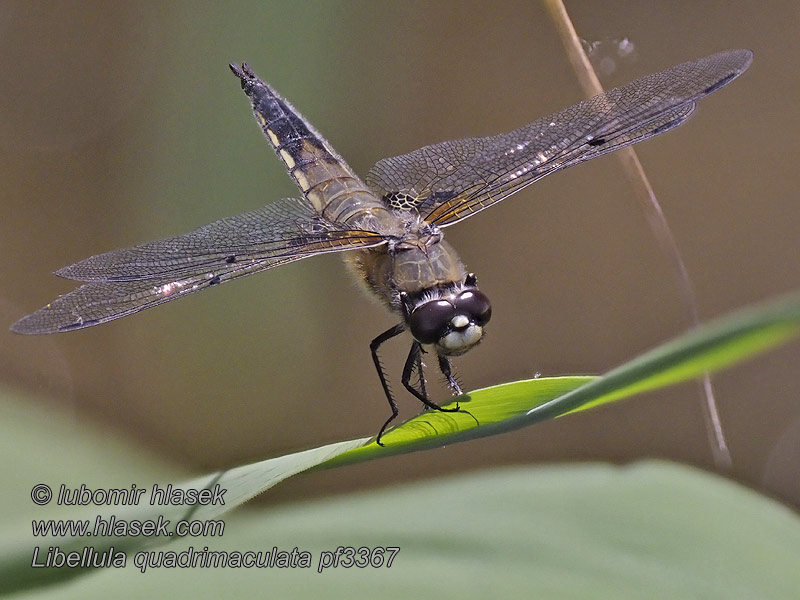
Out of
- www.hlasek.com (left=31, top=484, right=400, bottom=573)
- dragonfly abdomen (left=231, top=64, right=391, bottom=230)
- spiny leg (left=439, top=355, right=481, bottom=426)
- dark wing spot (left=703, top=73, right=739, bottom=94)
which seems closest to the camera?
www.hlasek.com (left=31, top=484, right=400, bottom=573)

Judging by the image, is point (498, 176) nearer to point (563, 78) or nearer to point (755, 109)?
point (563, 78)

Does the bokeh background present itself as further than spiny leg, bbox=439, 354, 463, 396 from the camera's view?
Yes

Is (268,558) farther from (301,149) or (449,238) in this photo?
(449,238)

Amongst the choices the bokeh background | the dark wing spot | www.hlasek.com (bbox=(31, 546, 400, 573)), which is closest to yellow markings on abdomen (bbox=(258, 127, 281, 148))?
the bokeh background

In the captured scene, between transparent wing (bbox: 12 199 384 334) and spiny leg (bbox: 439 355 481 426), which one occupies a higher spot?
transparent wing (bbox: 12 199 384 334)

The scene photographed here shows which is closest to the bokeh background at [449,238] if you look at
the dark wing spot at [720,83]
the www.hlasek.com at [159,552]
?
the dark wing spot at [720,83]
